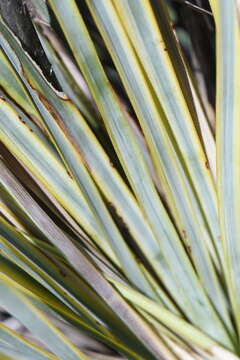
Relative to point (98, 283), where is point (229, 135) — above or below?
above

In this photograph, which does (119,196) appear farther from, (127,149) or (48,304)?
(48,304)

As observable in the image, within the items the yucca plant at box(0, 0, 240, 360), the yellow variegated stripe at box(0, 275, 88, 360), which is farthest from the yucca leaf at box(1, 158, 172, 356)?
the yellow variegated stripe at box(0, 275, 88, 360)

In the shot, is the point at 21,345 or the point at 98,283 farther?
the point at 98,283

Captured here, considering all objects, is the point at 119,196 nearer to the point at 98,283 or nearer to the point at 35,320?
the point at 98,283

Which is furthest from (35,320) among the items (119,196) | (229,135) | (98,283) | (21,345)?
(229,135)

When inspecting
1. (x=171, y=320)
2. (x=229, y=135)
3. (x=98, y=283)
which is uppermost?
(x=229, y=135)

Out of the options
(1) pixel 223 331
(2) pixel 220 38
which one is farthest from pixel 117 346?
(2) pixel 220 38

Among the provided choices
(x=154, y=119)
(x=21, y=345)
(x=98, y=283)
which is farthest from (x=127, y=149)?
(x=21, y=345)

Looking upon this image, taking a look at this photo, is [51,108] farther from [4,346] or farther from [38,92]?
[4,346]
